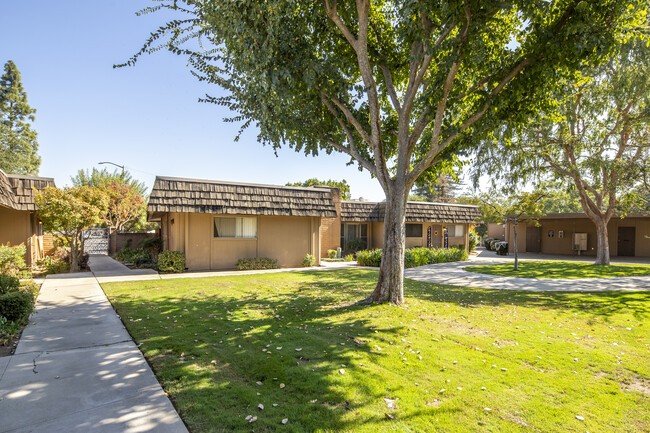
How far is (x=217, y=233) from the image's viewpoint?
1504 cm

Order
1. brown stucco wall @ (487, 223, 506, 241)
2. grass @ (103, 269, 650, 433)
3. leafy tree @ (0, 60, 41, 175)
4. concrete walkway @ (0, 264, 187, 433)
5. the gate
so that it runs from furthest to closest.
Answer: brown stucco wall @ (487, 223, 506, 241), leafy tree @ (0, 60, 41, 175), the gate, grass @ (103, 269, 650, 433), concrete walkway @ (0, 264, 187, 433)

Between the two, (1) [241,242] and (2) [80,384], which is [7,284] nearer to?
(2) [80,384]

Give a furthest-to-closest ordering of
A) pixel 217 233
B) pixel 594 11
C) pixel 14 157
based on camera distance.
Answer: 1. pixel 14 157
2. pixel 217 233
3. pixel 594 11

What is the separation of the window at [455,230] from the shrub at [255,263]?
50.2 ft

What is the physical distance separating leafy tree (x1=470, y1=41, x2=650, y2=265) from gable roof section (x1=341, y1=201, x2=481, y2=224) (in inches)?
208

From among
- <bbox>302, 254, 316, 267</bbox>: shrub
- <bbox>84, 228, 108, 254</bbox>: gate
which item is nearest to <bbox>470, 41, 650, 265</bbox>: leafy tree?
<bbox>302, 254, 316, 267</bbox>: shrub

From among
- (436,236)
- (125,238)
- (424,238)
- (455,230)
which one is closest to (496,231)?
(455,230)

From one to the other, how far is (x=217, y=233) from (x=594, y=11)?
14.0m

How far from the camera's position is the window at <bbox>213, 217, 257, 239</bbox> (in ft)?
49.4

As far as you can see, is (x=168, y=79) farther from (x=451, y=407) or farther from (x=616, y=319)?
(x=616, y=319)

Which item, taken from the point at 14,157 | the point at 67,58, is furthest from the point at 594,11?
the point at 14,157

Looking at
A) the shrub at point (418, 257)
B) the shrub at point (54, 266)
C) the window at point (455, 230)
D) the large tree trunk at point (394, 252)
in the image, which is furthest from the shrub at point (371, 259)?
the shrub at point (54, 266)

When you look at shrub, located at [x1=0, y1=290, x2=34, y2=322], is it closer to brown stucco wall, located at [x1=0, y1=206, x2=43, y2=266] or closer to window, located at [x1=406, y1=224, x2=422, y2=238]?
brown stucco wall, located at [x1=0, y1=206, x2=43, y2=266]

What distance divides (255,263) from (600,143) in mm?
18634
